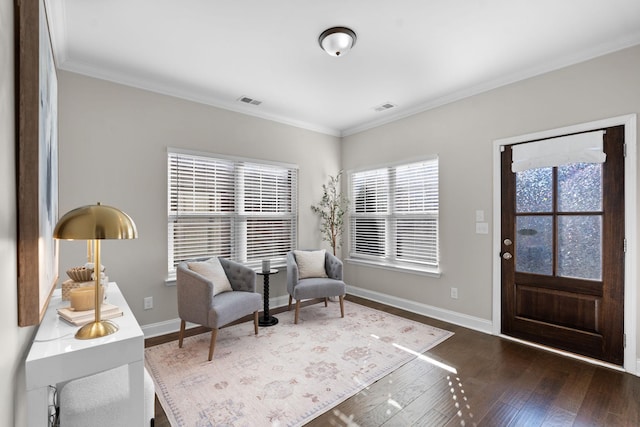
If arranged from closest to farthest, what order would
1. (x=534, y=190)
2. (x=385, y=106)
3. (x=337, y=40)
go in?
(x=337, y=40)
(x=534, y=190)
(x=385, y=106)

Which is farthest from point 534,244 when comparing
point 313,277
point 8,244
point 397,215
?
point 8,244

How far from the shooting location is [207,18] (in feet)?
7.32

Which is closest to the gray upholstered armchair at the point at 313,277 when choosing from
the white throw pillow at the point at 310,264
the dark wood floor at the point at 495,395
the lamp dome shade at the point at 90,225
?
the white throw pillow at the point at 310,264

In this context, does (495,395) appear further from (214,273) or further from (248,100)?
(248,100)

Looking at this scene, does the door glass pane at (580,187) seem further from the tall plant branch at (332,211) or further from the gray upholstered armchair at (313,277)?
the tall plant branch at (332,211)

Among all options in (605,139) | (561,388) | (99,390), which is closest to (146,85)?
(99,390)

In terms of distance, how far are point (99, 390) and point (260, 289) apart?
8.87 feet

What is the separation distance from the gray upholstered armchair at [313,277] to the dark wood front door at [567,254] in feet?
6.05

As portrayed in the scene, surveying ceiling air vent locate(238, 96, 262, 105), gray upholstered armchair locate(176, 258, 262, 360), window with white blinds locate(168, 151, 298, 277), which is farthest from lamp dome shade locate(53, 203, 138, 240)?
ceiling air vent locate(238, 96, 262, 105)

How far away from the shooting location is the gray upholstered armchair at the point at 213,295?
2.74 m

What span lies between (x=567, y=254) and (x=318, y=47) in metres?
2.93

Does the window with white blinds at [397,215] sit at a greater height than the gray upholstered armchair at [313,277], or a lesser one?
greater

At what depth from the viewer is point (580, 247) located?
2.75 meters

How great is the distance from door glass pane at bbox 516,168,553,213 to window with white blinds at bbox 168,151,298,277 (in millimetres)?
2798
